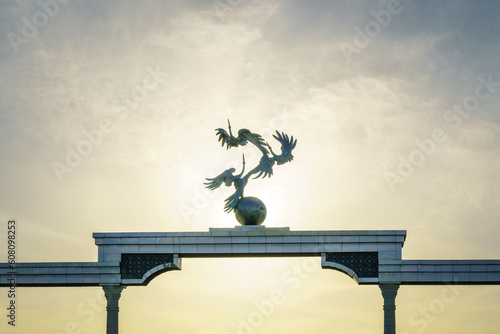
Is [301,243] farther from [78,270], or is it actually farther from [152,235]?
[78,270]

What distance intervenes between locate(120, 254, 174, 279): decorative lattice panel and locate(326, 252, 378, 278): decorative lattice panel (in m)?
5.31

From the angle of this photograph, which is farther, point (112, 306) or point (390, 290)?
point (112, 306)

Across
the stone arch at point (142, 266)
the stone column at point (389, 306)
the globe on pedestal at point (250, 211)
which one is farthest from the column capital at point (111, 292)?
the stone column at point (389, 306)

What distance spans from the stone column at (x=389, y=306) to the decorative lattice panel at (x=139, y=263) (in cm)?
686

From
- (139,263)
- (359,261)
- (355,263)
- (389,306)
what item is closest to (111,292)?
(139,263)

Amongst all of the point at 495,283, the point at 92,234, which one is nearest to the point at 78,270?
the point at 92,234

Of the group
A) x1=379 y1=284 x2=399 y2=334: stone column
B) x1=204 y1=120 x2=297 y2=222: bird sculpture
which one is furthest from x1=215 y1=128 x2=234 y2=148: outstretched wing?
x1=379 y1=284 x2=399 y2=334: stone column

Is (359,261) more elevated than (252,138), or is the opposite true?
(252,138)

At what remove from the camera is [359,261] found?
31.1m

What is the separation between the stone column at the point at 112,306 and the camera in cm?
Result: 3123

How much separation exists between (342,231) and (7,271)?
1078 cm

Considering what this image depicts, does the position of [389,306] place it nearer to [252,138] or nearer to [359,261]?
[359,261]

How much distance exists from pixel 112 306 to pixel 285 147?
7.46 metres

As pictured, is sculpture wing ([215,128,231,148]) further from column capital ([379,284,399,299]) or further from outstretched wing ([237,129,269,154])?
column capital ([379,284,399,299])
